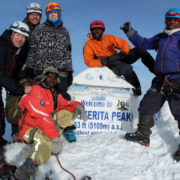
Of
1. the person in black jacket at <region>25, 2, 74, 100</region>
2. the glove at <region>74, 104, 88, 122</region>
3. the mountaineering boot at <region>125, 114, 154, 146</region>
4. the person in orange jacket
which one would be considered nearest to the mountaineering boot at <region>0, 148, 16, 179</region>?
the glove at <region>74, 104, 88, 122</region>

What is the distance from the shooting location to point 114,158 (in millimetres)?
3664

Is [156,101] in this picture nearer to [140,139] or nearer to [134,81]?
[140,139]

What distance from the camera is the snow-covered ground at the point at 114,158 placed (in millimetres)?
3178

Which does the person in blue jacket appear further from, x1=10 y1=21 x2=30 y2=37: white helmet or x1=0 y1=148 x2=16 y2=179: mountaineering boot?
x1=0 y1=148 x2=16 y2=179: mountaineering boot

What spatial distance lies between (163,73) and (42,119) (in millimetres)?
2356

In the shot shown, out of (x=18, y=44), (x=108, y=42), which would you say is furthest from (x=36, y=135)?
(x=108, y=42)

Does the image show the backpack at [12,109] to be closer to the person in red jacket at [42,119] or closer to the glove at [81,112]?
the person in red jacket at [42,119]

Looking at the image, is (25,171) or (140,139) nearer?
(25,171)

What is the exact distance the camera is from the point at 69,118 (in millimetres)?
4082

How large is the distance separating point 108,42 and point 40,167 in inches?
139

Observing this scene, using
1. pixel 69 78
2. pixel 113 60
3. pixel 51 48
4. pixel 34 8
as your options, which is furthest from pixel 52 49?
pixel 113 60

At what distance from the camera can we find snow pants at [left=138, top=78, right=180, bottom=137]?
366 centimetres

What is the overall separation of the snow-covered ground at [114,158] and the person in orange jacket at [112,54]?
1.63 metres

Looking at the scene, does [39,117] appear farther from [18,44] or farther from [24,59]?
[24,59]
